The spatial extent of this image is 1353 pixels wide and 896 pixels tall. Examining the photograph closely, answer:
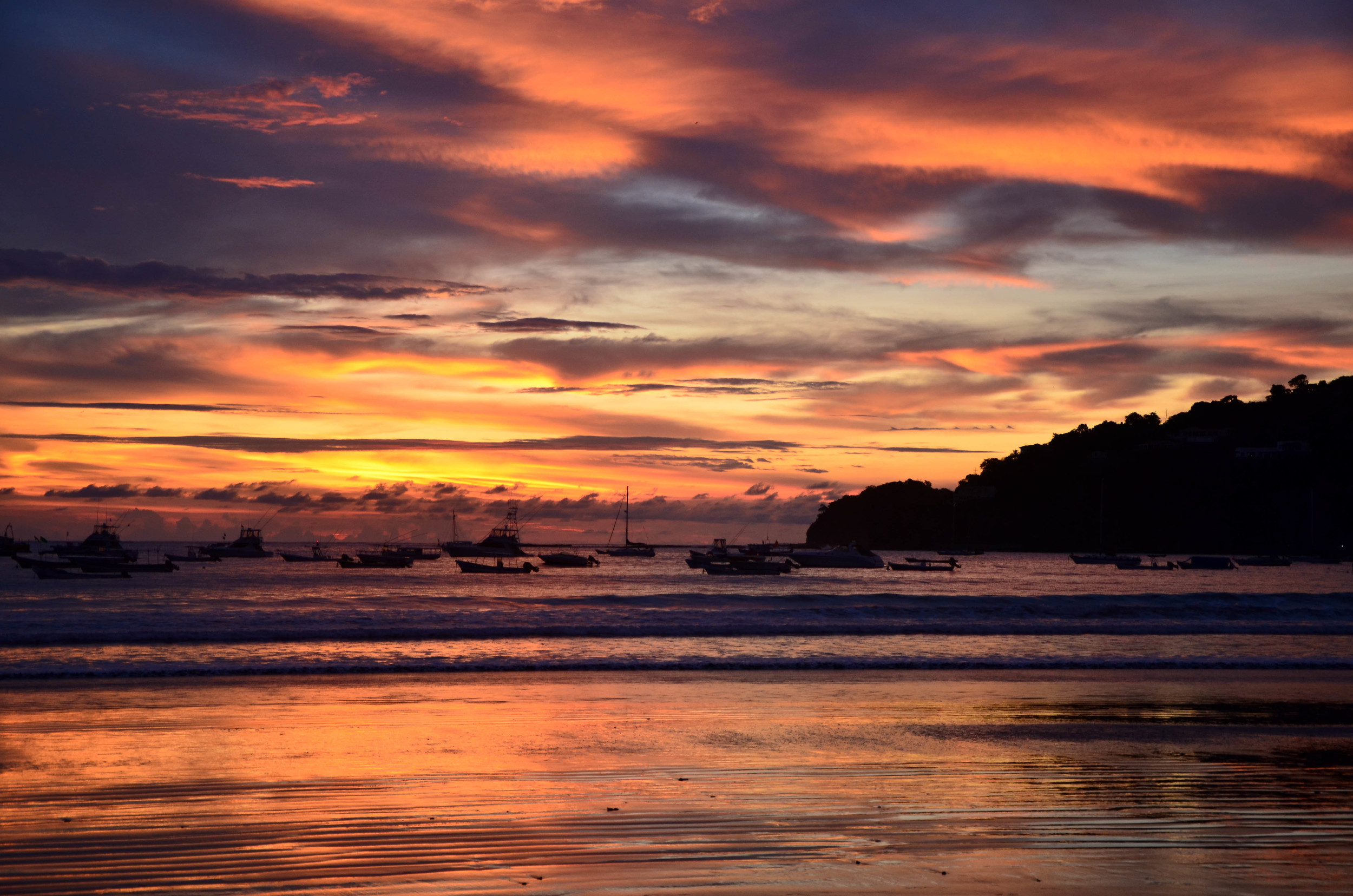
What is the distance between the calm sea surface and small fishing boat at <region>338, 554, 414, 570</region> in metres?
94.3

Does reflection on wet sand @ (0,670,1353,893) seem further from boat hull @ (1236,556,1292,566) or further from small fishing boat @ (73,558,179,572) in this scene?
boat hull @ (1236,556,1292,566)

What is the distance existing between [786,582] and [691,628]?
60.0 m

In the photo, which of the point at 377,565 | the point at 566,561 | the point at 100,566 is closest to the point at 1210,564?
the point at 566,561

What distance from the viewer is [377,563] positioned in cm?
12750

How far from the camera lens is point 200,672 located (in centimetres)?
2308

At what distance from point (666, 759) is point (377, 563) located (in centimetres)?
12103

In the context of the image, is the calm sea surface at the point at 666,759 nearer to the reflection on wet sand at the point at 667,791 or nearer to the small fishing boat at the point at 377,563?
the reflection on wet sand at the point at 667,791

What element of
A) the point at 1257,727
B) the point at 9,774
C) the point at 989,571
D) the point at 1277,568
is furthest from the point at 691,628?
the point at 1277,568

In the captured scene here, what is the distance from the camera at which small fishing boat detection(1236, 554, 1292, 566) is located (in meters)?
162

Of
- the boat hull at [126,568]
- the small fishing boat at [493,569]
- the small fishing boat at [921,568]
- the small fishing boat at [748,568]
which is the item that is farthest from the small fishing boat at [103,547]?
the small fishing boat at [921,568]

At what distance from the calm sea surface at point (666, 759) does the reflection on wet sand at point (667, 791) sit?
0.18ft

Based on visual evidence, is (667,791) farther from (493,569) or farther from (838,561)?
(838,561)

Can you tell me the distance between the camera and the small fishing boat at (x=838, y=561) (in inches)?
4929

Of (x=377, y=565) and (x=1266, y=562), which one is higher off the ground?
(x=377, y=565)
